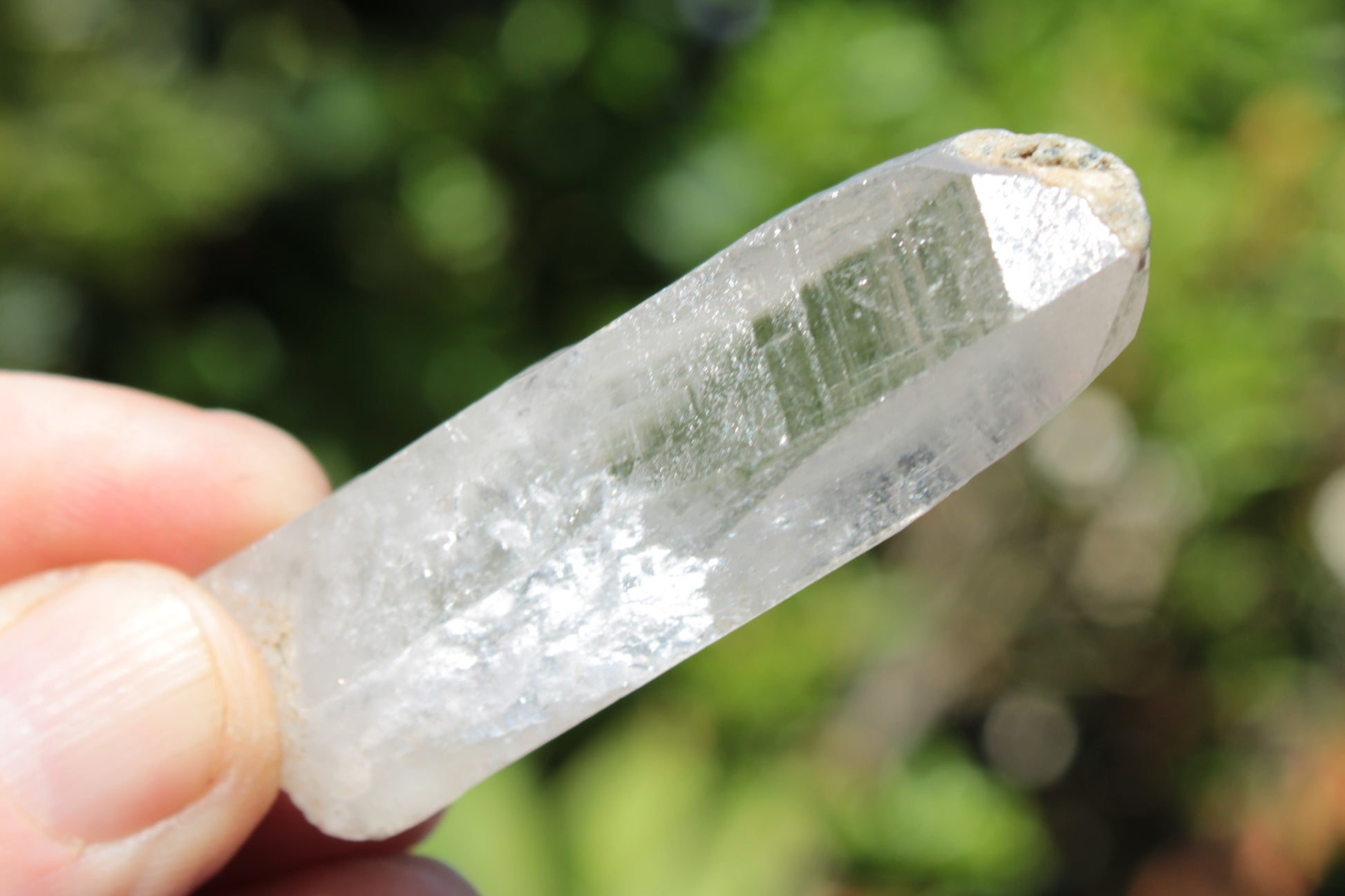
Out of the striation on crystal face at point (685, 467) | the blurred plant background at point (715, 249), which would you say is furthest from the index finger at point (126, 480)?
the blurred plant background at point (715, 249)

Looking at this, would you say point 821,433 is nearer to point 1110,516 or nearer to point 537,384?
point 537,384

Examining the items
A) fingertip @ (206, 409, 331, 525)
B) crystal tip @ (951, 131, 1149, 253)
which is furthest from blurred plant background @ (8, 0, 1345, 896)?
crystal tip @ (951, 131, 1149, 253)

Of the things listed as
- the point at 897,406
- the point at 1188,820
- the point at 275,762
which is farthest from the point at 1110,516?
the point at 275,762

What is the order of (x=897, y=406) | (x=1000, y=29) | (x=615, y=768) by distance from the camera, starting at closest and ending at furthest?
(x=897, y=406) < (x=1000, y=29) < (x=615, y=768)

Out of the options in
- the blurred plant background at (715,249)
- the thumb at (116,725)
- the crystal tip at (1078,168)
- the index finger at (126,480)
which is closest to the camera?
the crystal tip at (1078,168)

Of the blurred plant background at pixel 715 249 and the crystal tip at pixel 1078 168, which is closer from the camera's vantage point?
the crystal tip at pixel 1078 168

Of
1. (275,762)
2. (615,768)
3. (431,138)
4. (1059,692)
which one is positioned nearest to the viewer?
(275,762)

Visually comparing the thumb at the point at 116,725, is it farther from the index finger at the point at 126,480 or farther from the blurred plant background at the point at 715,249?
the blurred plant background at the point at 715,249
